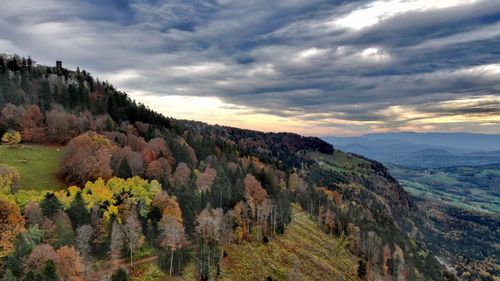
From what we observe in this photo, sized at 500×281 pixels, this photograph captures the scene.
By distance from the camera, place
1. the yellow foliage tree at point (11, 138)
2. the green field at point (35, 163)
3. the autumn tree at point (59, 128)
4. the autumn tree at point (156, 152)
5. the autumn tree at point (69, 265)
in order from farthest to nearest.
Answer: the autumn tree at point (59, 128) → the autumn tree at point (156, 152) → the yellow foliage tree at point (11, 138) → the green field at point (35, 163) → the autumn tree at point (69, 265)

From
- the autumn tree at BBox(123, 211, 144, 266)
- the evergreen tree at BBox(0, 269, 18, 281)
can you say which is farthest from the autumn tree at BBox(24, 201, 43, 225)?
the evergreen tree at BBox(0, 269, 18, 281)

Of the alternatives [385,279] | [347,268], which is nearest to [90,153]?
[347,268]

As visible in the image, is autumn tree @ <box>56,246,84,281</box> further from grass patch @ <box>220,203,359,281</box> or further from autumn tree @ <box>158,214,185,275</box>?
grass patch @ <box>220,203,359,281</box>

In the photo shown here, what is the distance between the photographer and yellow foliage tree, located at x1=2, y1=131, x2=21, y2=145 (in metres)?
159

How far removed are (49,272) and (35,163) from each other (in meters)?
93.3

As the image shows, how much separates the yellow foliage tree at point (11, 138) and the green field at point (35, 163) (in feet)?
8.79

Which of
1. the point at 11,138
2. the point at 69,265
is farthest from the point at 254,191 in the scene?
the point at 11,138

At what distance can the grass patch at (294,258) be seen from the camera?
367 feet

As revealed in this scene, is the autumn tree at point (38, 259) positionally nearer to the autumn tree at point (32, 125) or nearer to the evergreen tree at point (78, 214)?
the evergreen tree at point (78, 214)

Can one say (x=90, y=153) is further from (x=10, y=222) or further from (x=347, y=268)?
(x=347, y=268)

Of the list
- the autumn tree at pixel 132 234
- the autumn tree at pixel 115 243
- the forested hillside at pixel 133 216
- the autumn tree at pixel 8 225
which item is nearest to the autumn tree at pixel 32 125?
the forested hillside at pixel 133 216

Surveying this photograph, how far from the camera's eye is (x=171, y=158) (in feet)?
620

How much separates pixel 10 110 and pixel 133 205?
105 m

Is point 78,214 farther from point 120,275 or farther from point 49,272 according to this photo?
point 49,272
